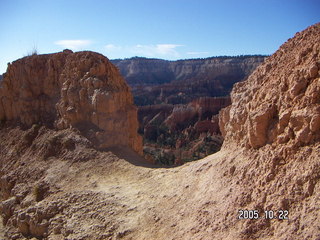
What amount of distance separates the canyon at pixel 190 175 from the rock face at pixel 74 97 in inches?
3.7

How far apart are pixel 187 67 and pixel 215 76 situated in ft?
64.6

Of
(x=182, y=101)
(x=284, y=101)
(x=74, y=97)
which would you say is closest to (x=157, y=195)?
(x=284, y=101)

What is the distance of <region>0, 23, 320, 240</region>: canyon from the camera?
585cm

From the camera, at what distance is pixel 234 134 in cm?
840

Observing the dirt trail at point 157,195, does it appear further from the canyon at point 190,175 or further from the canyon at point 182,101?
the canyon at point 182,101

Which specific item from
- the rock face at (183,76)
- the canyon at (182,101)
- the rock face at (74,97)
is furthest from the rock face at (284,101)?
the rock face at (183,76)

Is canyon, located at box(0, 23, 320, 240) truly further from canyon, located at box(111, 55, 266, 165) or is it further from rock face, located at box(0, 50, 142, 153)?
canyon, located at box(111, 55, 266, 165)

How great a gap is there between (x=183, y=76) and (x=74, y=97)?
325 ft

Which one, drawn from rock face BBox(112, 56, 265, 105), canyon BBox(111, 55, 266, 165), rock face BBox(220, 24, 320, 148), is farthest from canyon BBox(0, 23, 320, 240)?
rock face BBox(112, 56, 265, 105)

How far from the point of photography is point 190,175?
8672mm

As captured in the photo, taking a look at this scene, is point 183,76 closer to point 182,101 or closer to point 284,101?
point 182,101

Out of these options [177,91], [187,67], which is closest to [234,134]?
[177,91]

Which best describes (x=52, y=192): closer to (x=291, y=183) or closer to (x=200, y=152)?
(x=291, y=183)

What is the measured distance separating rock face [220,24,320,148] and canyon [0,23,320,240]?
2 cm
